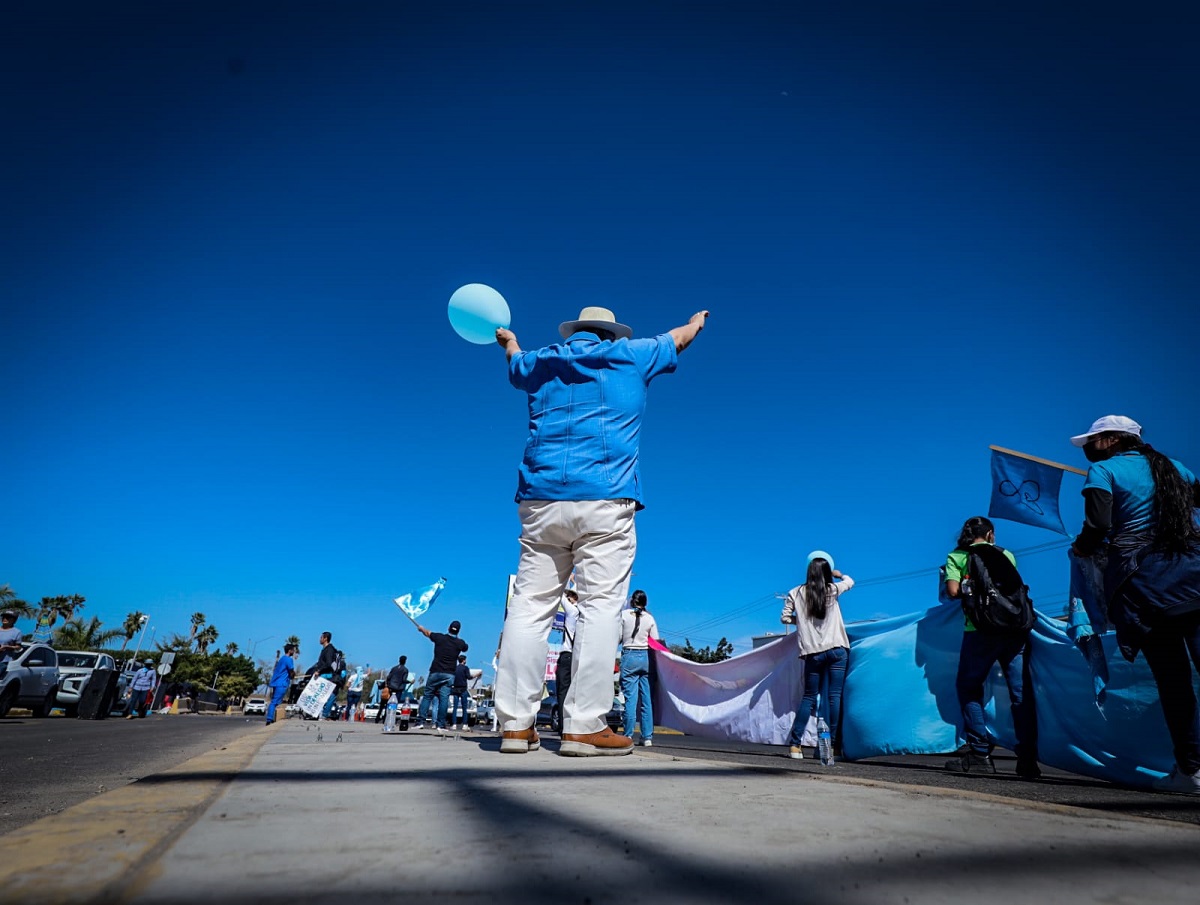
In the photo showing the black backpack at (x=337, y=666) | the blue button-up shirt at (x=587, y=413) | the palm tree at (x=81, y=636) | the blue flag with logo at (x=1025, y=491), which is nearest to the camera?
the blue button-up shirt at (x=587, y=413)

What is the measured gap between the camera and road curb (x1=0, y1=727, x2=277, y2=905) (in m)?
0.82

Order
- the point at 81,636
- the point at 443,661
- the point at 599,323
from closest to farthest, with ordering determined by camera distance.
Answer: the point at 599,323, the point at 443,661, the point at 81,636

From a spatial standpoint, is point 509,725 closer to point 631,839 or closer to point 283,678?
point 631,839

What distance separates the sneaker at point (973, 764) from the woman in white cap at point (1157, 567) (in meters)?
0.97

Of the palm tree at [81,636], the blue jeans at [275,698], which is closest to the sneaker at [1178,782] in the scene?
the blue jeans at [275,698]

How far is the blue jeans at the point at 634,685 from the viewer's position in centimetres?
748

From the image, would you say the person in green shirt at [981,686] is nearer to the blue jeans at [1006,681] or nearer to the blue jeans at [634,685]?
the blue jeans at [1006,681]

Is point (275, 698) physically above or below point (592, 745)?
above

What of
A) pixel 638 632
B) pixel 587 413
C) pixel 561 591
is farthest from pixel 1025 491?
pixel 561 591

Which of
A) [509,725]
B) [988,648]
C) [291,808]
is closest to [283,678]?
[509,725]

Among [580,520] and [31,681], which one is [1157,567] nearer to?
[580,520]

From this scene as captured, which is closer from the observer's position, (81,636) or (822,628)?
(822,628)

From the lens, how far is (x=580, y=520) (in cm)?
331

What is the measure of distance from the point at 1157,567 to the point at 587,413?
2.70 meters
